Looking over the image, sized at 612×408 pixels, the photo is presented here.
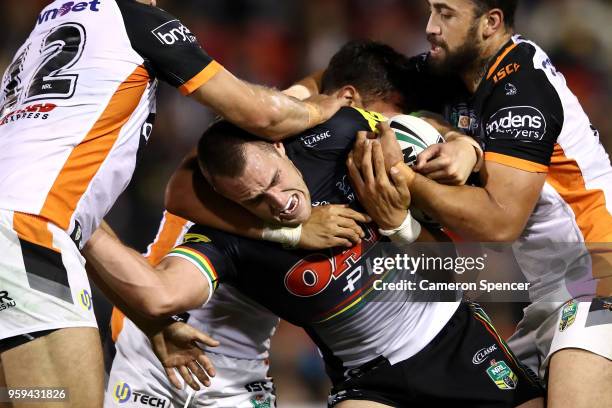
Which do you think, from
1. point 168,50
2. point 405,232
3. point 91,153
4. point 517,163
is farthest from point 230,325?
point 517,163

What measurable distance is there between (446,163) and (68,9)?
1922mm

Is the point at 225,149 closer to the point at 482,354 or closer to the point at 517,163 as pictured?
the point at 517,163

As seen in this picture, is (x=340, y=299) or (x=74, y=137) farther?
(x=340, y=299)

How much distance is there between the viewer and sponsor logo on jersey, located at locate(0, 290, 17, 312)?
12.4ft

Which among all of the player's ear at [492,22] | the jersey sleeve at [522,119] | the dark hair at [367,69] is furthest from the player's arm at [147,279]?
the player's ear at [492,22]

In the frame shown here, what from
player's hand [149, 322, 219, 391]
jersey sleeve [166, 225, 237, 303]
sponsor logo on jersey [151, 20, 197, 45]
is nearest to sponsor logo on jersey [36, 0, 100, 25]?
sponsor logo on jersey [151, 20, 197, 45]

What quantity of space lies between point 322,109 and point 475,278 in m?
1.26

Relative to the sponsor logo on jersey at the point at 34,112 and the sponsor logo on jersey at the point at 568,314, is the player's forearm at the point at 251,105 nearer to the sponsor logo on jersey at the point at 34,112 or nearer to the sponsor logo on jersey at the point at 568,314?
the sponsor logo on jersey at the point at 34,112

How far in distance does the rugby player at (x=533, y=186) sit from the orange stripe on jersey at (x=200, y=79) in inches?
32.4

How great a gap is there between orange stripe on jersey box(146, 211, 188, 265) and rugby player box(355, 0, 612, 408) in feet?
4.69

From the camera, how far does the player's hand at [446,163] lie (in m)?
4.36

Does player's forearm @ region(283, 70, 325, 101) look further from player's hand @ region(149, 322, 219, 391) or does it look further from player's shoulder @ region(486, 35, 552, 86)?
player's hand @ region(149, 322, 219, 391)

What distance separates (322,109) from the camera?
453cm

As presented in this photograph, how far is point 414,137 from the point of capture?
4.54 metres
